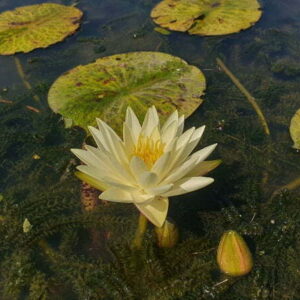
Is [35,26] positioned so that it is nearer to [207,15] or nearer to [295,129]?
[207,15]

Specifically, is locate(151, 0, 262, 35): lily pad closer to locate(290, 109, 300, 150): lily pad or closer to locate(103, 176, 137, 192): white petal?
locate(290, 109, 300, 150): lily pad

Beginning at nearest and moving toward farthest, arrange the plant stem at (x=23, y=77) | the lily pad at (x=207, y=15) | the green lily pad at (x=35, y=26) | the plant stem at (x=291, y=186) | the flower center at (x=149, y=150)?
the flower center at (x=149, y=150) < the plant stem at (x=291, y=186) < the plant stem at (x=23, y=77) < the green lily pad at (x=35, y=26) < the lily pad at (x=207, y=15)

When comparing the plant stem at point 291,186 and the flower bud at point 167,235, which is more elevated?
the flower bud at point 167,235

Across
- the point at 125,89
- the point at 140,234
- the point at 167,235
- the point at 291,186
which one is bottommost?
the point at 291,186

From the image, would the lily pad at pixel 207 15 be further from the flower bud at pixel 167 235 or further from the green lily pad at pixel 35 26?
the flower bud at pixel 167 235

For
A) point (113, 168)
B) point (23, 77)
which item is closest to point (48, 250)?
point (113, 168)

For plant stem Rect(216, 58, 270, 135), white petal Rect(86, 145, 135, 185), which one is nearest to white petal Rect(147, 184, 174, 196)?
white petal Rect(86, 145, 135, 185)

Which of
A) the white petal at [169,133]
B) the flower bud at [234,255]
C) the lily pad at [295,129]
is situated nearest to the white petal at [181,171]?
the white petal at [169,133]
